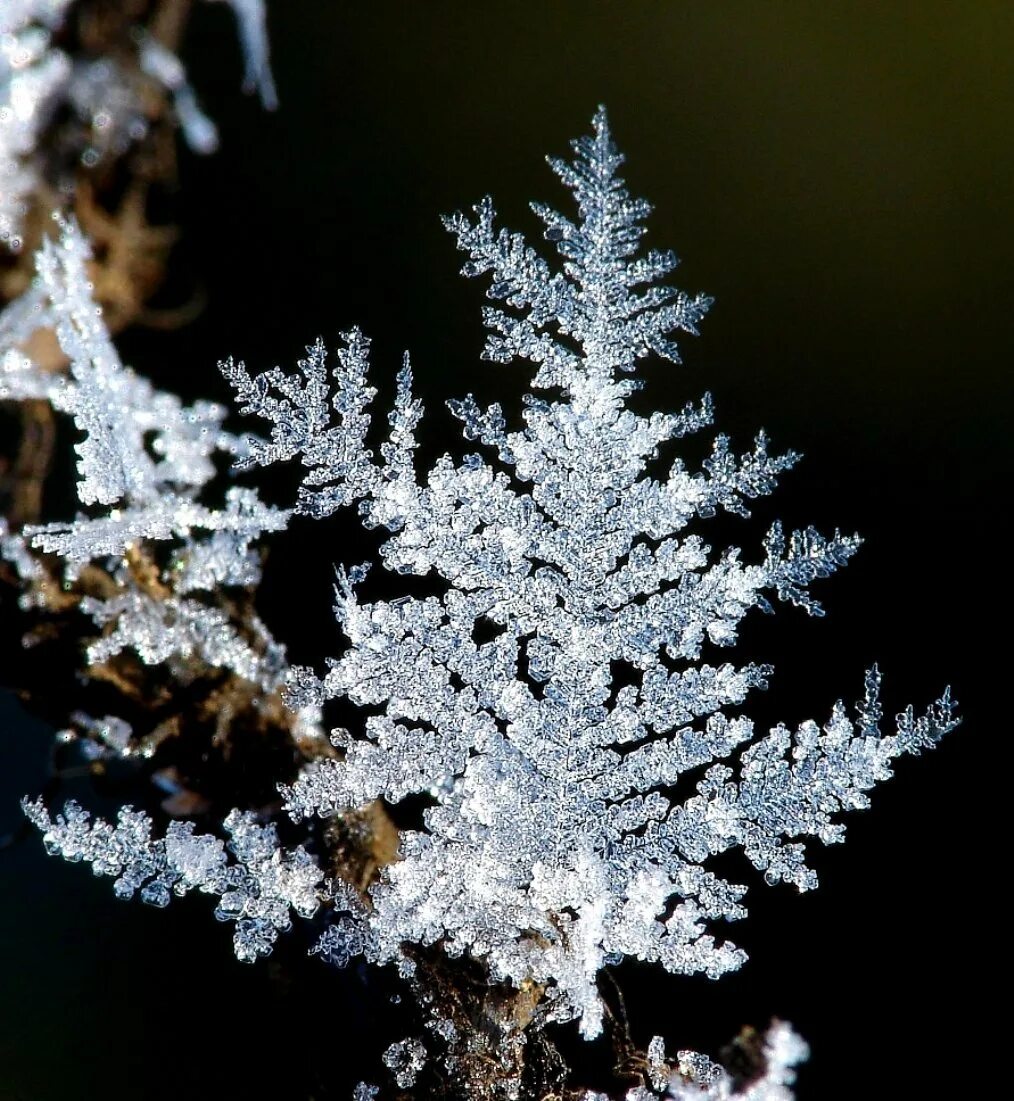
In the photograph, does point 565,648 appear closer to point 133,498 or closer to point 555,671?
point 555,671

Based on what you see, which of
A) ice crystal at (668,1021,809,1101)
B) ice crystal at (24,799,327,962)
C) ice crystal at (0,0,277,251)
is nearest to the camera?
ice crystal at (668,1021,809,1101)

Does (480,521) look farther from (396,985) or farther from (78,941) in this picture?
(78,941)

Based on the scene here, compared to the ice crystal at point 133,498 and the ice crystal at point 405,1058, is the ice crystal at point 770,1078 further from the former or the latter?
the ice crystal at point 133,498

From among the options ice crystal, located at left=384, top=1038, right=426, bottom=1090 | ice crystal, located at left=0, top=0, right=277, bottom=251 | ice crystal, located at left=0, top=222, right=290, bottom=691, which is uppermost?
ice crystal, located at left=0, top=0, right=277, bottom=251

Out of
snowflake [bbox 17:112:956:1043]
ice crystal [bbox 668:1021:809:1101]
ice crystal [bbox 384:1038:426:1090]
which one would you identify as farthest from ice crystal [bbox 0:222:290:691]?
ice crystal [bbox 668:1021:809:1101]

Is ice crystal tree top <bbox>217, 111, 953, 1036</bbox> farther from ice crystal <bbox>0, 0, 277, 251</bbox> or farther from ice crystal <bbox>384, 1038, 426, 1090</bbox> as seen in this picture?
ice crystal <bbox>0, 0, 277, 251</bbox>

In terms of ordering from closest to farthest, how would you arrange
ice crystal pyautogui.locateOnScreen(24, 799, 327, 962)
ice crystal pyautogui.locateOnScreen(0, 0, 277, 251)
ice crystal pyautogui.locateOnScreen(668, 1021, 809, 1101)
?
ice crystal pyautogui.locateOnScreen(668, 1021, 809, 1101)
ice crystal pyautogui.locateOnScreen(24, 799, 327, 962)
ice crystal pyautogui.locateOnScreen(0, 0, 277, 251)

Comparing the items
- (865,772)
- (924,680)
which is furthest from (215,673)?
(924,680)
